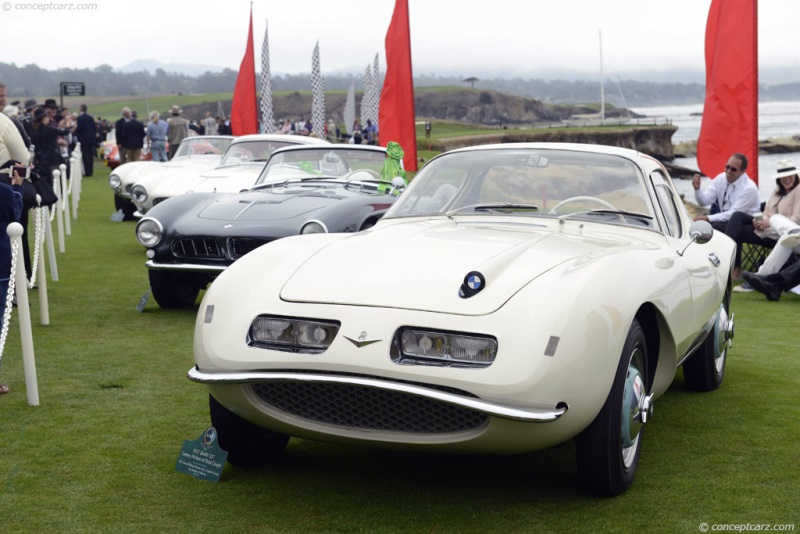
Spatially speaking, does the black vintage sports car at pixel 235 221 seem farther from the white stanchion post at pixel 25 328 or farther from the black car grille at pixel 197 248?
the white stanchion post at pixel 25 328

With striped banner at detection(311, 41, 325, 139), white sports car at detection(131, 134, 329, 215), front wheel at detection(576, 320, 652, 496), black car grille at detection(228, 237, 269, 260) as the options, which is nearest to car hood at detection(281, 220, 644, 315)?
front wheel at detection(576, 320, 652, 496)

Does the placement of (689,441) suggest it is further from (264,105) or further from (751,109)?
(264,105)

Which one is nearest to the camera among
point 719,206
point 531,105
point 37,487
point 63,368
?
point 37,487

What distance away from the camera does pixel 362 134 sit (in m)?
53.2

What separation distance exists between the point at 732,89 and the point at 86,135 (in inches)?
926

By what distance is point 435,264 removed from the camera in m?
4.28

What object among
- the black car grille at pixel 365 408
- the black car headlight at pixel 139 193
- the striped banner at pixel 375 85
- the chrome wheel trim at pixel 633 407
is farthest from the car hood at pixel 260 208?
the striped banner at pixel 375 85

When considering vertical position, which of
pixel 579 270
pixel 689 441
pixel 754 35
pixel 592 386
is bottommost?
pixel 689 441

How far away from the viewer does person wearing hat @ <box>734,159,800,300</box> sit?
10.5m

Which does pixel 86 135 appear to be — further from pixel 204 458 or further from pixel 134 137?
pixel 204 458

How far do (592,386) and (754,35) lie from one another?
1007 cm

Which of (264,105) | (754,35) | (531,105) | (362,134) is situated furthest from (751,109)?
(531,105)

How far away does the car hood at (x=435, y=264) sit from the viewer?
3.97 metres
